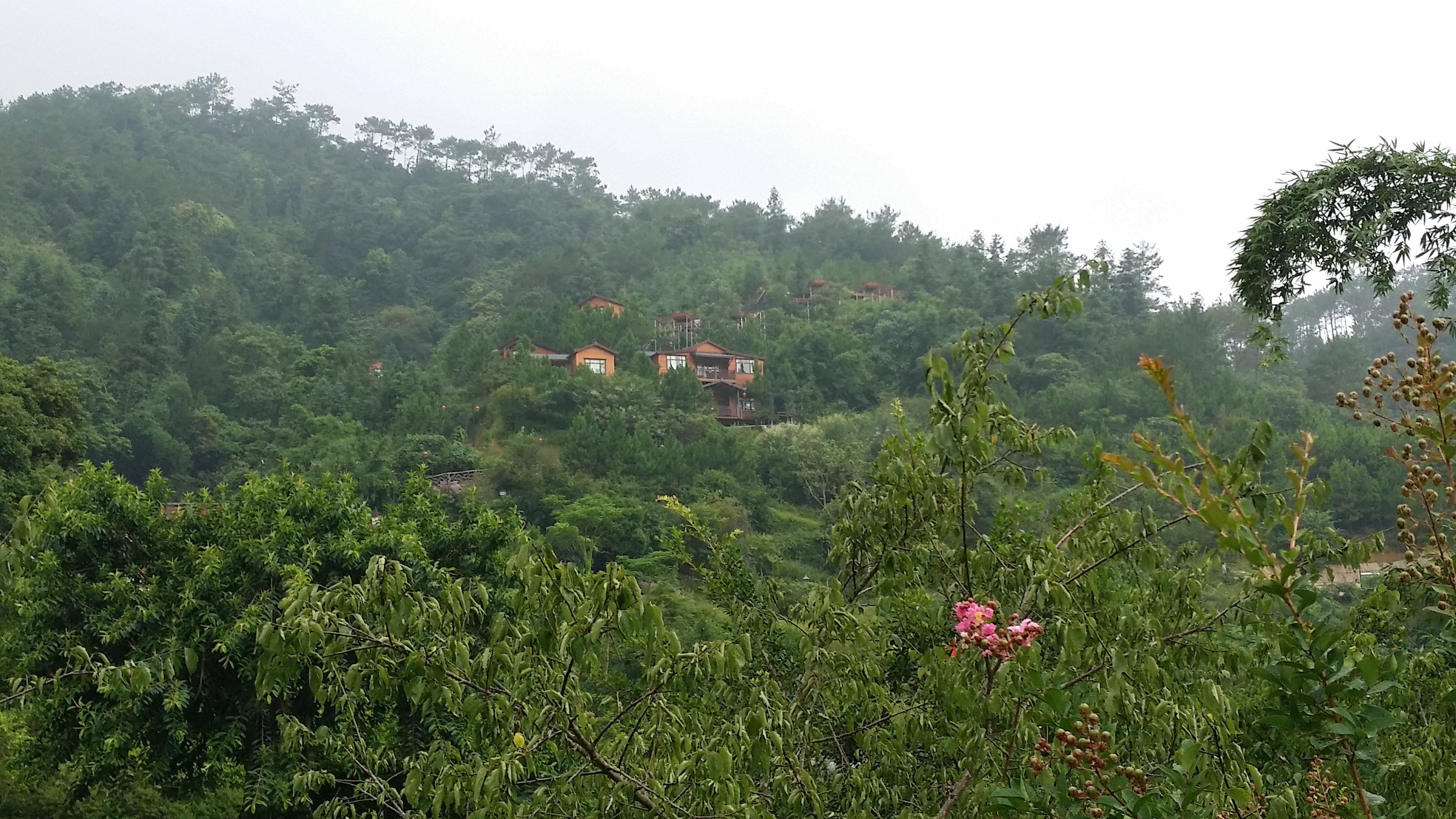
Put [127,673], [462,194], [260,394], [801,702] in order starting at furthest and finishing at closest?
[462,194] < [260,394] < [801,702] < [127,673]

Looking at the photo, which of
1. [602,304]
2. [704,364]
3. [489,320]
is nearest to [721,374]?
[704,364]

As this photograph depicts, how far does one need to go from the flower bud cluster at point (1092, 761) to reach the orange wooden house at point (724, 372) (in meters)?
27.2

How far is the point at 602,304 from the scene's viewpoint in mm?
34250

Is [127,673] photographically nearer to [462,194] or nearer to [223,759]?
[223,759]

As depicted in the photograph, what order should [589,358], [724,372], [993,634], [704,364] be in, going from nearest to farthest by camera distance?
[993,634] < [589,358] < [724,372] < [704,364]

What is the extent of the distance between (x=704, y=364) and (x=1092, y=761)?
29952mm

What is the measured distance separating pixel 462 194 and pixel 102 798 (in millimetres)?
43480

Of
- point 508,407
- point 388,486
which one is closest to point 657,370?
point 508,407

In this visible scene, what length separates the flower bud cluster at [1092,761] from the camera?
1417 millimetres

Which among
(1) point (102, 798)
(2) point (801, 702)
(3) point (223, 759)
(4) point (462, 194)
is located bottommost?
(1) point (102, 798)

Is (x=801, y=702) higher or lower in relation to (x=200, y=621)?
higher

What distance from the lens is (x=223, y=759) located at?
20.5 feet

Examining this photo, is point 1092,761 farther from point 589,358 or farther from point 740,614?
point 589,358

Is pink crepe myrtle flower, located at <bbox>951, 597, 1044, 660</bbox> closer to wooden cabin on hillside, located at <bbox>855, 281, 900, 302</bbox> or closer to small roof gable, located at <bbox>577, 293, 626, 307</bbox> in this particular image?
small roof gable, located at <bbox>577, 293, 626, 307</bbox>
